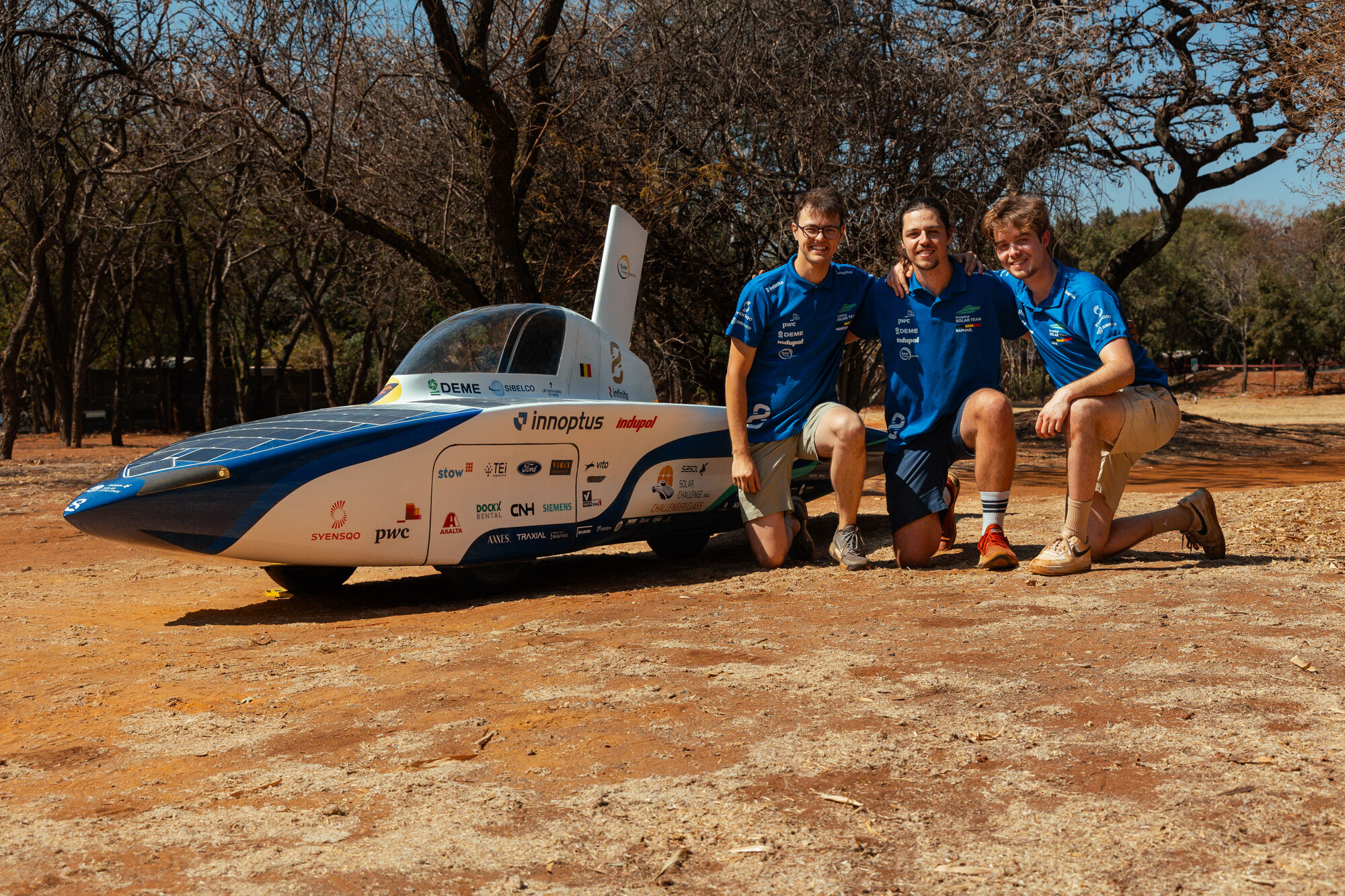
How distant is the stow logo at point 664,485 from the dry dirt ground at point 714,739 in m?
1.15

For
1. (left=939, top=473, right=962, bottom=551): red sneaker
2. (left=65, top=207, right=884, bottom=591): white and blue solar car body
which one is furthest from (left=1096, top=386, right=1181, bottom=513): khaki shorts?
(left=65, top=207, right=884, bottom=591): white and blue solar car body

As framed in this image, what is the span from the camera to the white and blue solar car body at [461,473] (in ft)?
17.9

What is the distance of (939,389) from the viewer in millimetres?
6082

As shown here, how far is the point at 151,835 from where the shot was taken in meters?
2.70

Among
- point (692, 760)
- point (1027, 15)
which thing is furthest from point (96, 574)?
point (1027, 15)

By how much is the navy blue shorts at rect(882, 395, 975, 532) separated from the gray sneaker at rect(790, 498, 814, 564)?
761mm

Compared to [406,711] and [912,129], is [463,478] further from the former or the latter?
[912,129]

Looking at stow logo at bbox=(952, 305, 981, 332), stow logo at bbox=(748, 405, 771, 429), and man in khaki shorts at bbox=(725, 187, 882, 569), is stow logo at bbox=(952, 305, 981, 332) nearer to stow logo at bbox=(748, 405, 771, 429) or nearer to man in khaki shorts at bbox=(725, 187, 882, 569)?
man in khaki shorts at bbox=(725, 187, 882, 569)

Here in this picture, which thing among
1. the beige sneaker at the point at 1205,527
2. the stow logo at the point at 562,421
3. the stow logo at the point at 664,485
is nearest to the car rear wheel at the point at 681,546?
the stow logo at the point at 664,485

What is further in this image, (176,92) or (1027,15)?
(1027,15)

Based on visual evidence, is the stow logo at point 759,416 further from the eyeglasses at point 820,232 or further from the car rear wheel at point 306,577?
the car rear wheel at point 306,577

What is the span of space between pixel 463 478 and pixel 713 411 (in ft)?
6.78

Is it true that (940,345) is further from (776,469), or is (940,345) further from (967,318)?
(776,469)

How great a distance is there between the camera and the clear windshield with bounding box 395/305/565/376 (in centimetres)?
696
